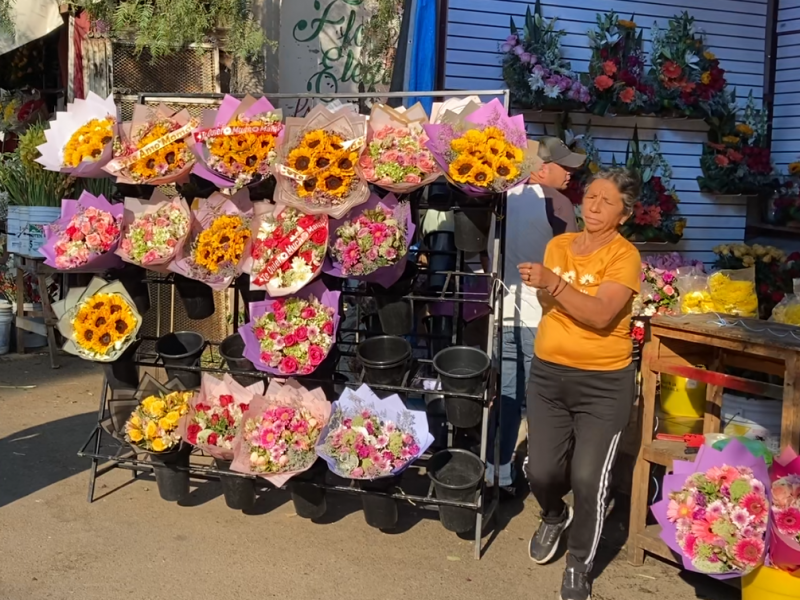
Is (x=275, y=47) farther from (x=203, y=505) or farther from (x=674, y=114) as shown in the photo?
(x=203, y=505)

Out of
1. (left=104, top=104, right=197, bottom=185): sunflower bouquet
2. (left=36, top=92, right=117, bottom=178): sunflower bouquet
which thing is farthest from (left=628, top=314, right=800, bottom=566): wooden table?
(left=36, top=92, right=117, bottom=178): sunflower bouquet

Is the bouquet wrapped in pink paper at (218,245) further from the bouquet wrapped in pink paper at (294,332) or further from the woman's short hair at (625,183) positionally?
Answer: the woman's short hair at (625,183)

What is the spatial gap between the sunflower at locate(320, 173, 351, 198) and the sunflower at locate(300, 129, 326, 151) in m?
0.16

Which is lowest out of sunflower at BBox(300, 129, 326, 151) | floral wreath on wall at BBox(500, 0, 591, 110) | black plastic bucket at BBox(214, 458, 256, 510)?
black plastic bucket at BBox(214, 458, 256, 510)

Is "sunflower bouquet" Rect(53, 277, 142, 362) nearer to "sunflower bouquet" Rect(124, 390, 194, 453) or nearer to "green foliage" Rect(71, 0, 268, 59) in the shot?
"sunflower bouquet" Rect(124, 390, 194, 453)

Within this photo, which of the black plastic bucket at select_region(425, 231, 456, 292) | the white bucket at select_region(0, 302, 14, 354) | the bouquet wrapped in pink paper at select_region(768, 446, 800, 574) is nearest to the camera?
the bouquet wrapped in pink paper at select_region(768, 446, 800, 574)

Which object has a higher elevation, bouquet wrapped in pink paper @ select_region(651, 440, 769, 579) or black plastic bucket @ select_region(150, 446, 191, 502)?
bouquet wrapped in pink paper @ select_region(651, 440, 769, 579)

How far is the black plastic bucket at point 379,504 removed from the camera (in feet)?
12.8

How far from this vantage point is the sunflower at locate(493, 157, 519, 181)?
12.1 feet

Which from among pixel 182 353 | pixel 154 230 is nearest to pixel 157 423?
pixel 182 353

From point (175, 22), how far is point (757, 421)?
16.7 ft

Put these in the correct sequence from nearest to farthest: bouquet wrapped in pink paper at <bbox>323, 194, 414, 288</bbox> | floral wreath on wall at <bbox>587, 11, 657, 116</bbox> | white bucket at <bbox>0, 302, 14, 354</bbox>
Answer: bouquet wrapped in pink paper at <bbox>323, 194, 414, 288</bbox> < floral wreath on wall at <bbox>587, 11, 657, 116</bbox> < white bucket at <bbox>0, 302, 14, 354</bbox>

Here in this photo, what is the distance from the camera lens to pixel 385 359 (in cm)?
418

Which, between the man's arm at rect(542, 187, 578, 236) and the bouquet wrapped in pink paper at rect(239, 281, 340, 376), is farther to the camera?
the man's arm at rect(542, 187, 578, 236)
